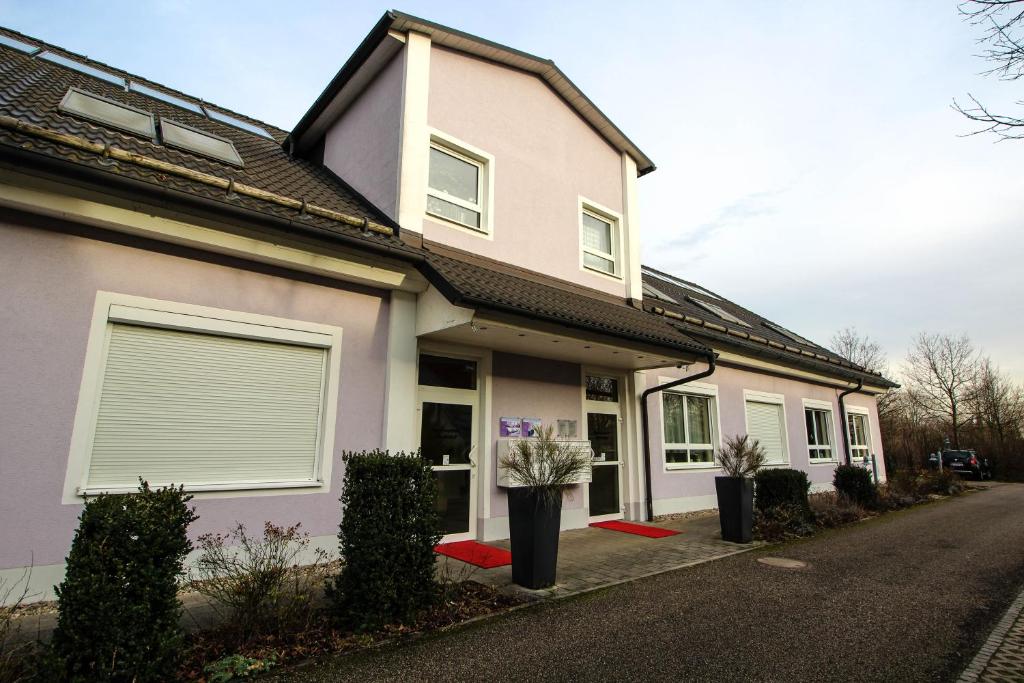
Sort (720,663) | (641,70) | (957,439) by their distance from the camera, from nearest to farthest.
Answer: (720,663)
(641,70)
(957,439)

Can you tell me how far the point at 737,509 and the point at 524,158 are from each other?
6.48 metres

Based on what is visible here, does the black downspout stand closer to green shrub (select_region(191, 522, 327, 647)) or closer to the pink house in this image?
the pink house

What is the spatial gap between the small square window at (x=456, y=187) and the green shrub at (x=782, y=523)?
636 cm

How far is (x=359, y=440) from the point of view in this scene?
6133mm

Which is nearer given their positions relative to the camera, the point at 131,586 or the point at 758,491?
the point at 131,586

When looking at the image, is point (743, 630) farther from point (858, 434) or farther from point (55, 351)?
point (858, 434)

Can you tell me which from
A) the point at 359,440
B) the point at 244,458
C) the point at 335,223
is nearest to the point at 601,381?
the point at 359,440

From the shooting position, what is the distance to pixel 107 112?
6.66 m

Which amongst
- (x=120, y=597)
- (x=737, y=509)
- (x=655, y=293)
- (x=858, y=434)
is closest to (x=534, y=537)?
(x=120, y=597)

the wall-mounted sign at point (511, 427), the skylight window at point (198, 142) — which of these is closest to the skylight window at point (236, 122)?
the skylight window at point (198, 142)

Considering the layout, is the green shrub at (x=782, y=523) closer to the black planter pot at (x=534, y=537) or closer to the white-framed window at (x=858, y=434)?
the black planter pot at (x=534, y=537)

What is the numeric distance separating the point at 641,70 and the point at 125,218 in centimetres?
631

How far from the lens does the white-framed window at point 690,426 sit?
10.4 m

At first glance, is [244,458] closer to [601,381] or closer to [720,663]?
[720,663]
